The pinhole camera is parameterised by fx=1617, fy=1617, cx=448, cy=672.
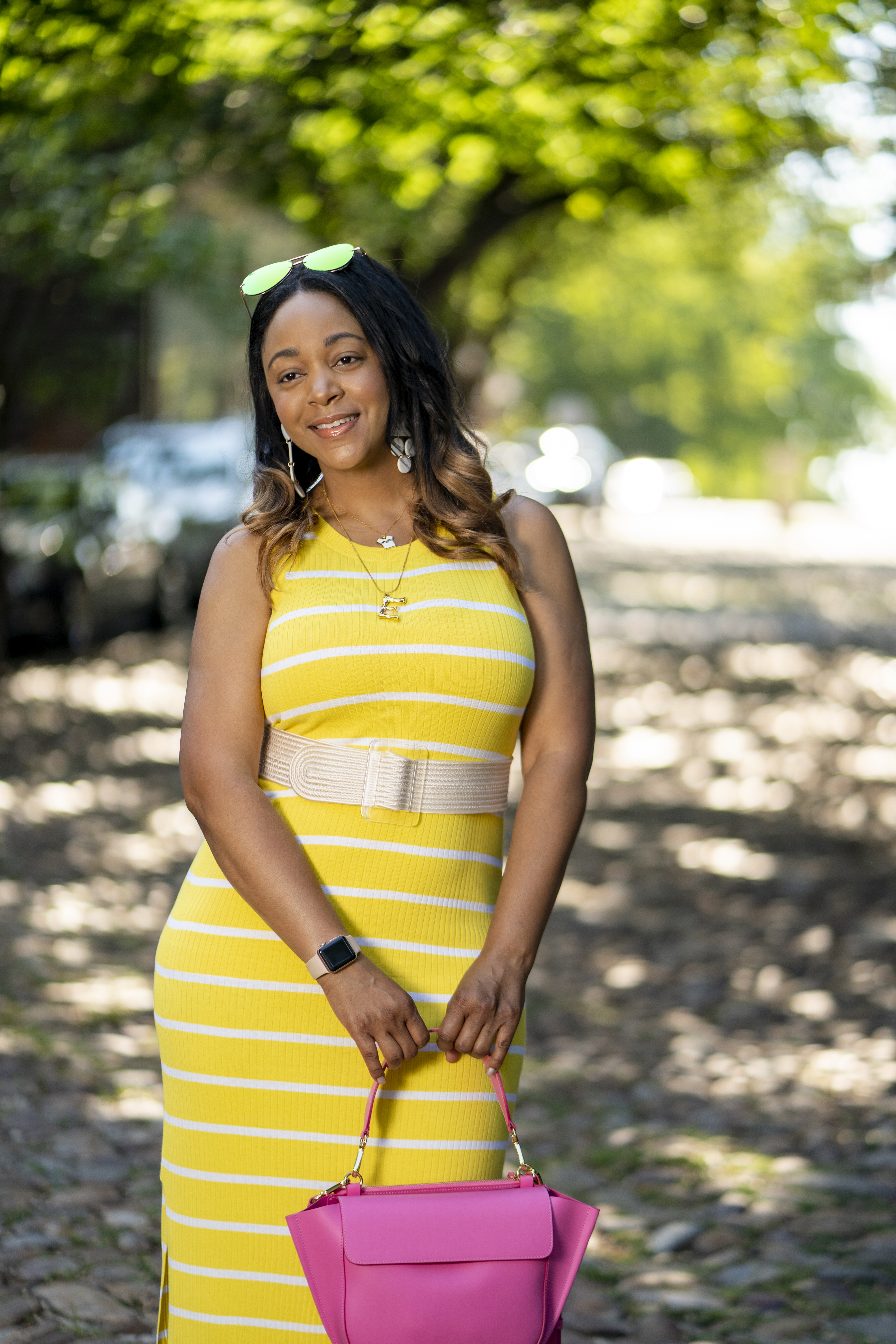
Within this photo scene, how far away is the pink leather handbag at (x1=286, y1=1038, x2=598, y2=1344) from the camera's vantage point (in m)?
2.34

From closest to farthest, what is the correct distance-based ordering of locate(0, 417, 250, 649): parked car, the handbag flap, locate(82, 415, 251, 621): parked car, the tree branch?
1. the handbag flap
2. the tree branch
3. locate(0, 417, 250, 649): parked car
4. locate(82, 415, 251, 621): parked car

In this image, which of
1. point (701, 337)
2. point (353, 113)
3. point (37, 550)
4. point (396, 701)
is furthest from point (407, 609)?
point (701, 337)

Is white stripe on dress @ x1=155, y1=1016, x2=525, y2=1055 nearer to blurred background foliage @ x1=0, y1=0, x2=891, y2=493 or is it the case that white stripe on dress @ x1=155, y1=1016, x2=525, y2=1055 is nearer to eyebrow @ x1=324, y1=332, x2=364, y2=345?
eyebrow @ x1=324, y1=332, x2=364, y2=345

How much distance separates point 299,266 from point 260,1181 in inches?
61.1

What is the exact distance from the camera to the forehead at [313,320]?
2752 millimetres

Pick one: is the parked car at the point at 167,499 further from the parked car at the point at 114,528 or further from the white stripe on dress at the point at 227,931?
the white stripe on dress at the point at 227,931

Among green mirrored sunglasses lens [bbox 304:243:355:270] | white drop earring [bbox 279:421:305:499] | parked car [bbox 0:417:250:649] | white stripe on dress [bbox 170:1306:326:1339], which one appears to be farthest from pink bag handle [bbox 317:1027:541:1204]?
parked car [bbox 0:417:250:649]

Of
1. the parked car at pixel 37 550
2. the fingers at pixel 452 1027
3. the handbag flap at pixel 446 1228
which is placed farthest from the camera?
the parked car at pixel 37 550

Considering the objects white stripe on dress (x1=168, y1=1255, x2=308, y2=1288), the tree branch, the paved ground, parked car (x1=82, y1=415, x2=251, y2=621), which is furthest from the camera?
parked car (x1=82, y1=415, x2=251, y2=621)

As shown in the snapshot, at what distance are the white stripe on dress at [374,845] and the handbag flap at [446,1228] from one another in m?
0.55

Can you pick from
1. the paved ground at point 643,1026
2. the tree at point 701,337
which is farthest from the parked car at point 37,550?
the tree at point 701,337

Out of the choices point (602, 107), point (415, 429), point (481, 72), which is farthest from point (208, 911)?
point (602, 107)

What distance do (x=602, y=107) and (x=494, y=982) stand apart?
28.0 feet

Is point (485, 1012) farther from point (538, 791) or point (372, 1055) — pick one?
point (538, 791)
